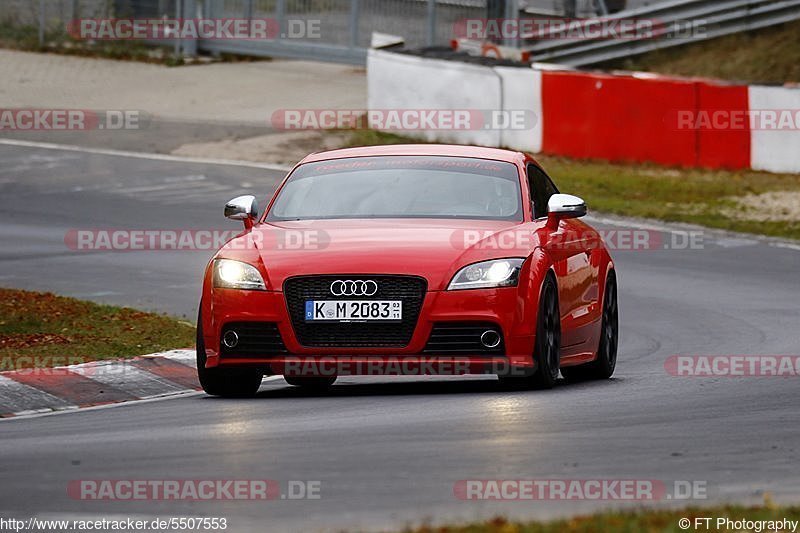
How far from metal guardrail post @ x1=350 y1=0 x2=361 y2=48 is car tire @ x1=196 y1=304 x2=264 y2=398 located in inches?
998

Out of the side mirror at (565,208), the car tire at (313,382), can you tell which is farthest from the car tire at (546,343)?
the car tire at (313,382)

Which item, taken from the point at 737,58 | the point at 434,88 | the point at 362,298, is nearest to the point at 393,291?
the point at 362,298

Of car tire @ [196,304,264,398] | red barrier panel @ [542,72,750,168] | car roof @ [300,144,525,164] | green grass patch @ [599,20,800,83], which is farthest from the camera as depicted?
green grass patch @ [599,20,800,83]

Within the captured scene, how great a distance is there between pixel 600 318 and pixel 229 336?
2.82m

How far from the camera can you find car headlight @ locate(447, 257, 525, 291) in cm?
1068

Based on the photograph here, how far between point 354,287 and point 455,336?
61 cm

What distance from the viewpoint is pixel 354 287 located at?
1068 cm

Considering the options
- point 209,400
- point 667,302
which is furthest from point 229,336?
point 667,302

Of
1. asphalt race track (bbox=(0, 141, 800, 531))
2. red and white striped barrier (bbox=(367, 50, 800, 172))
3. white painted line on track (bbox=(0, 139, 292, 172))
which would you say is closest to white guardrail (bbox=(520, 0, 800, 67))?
red and white striped barrier (bbox=(367, 50, 800, 172))

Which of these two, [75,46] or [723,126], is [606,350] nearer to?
[723,126]

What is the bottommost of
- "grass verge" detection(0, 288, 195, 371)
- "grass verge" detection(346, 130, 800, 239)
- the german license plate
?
"grass verge" detection(346, 130, 800, 239)

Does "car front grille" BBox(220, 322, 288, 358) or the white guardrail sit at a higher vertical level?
"car front grille" BBox(220, 322, 288, 358)

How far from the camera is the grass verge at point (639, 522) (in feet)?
21.5

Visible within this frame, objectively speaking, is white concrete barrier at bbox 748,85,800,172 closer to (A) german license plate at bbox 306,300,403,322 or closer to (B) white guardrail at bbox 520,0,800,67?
(B) white guardrail at bbox 520,0,800,67
